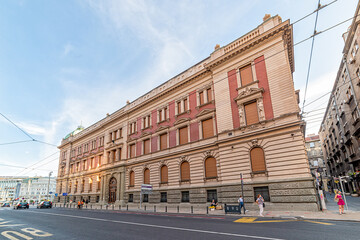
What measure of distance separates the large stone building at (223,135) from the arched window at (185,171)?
126mm

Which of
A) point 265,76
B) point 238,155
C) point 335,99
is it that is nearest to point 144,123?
point 238,155

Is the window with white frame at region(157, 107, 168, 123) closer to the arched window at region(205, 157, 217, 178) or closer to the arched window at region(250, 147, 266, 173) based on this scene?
the arched window at region(205, 157, 217, 178)

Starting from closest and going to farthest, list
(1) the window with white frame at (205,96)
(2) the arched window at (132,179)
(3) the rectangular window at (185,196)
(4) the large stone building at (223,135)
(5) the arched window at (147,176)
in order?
(4) the large stone building at (223,135), (3) the rectangular window at (185,196), (1) the window with white frame at (205,96), (5) the arched window at (147,176), (2) the arched window at (132,179)

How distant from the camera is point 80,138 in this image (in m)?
50.2

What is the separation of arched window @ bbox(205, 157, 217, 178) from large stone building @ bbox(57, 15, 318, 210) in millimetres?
114

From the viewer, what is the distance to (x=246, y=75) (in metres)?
23.2

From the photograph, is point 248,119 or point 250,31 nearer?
point 248,119

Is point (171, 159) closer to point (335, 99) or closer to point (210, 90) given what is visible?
point (210, 90)

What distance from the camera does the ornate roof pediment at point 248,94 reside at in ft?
69.9

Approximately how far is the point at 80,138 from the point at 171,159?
32079 millimetres

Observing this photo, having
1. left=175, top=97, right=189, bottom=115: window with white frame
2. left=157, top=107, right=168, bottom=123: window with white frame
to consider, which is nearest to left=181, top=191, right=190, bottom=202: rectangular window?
left=175, top=97, right=189, bottom=115: window with white frame

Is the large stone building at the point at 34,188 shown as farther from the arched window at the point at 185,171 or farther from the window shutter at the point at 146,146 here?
the arched window at the point at 185,171

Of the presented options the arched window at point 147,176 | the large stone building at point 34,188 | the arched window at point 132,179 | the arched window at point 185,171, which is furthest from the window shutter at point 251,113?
the large stone building at point 34,188

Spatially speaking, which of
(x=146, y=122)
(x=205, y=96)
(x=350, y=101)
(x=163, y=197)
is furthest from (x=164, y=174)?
(x=350, y=101)
